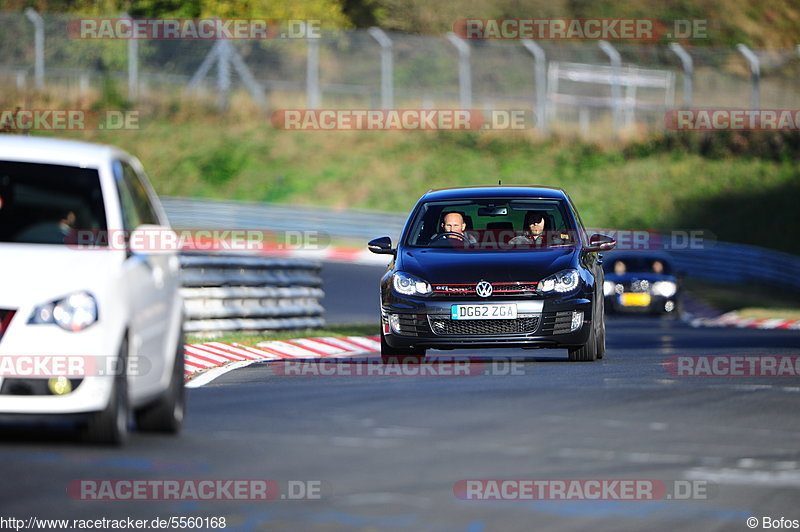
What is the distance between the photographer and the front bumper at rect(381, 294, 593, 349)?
14633mm

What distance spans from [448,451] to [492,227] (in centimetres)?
713

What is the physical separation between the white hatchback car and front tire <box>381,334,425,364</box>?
5.58 m

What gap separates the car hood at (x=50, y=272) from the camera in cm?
819

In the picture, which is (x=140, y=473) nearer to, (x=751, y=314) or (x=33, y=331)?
(x=33, y=331)

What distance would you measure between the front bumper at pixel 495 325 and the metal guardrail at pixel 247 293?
16.3 feet

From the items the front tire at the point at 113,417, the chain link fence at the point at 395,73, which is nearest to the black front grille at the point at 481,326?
the front tire at the point at 113,417

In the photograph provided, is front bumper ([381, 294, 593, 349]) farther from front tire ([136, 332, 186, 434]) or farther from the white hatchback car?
front tire ([136, 332, 186, 434])

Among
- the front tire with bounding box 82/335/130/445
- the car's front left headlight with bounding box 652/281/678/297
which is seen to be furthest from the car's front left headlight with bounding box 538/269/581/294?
the car's front left headlight with bounding box 652/281/678/297

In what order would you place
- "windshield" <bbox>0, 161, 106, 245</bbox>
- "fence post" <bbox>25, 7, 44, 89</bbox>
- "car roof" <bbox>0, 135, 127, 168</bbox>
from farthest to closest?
"fence post" <bbox>25, 7, 44, 89</bbox> → "car roof" <bbox>0, 135, 127, 168</bbox> → "windshield" <bbox>0, 161, 106, 245</bbox>

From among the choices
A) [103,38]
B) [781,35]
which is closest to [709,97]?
[103,38]

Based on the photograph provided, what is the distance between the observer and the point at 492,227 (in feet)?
51.3

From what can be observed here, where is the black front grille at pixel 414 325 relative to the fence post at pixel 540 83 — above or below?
below

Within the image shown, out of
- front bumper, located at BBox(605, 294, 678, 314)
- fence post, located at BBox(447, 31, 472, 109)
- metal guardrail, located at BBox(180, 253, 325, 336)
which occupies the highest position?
fence post, located at BBox(447, 31, 472, 109)

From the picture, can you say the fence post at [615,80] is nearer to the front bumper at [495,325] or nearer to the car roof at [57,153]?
the front bumper at [495,325]
